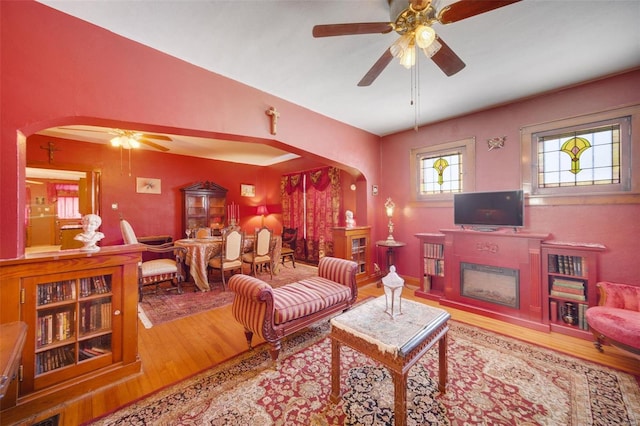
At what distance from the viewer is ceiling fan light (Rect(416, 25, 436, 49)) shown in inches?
60.0

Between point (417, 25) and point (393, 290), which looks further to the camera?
point (393, 290)

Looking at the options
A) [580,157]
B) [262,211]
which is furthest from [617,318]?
[262,211]

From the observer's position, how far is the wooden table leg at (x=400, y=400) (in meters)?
1.38

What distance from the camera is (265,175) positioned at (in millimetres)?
7633

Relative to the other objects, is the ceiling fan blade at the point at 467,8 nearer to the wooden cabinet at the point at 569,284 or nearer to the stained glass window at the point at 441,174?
the wooden cabinet at the point at 569,284

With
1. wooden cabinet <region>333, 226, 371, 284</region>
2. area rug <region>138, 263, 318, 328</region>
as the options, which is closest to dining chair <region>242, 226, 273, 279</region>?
area rug <region>138, 263, 318, 328</region>

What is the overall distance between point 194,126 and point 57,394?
2433 millimetres

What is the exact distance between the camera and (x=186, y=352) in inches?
93.5

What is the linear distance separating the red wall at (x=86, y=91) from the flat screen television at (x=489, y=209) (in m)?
3.07

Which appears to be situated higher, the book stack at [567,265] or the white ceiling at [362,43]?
the white ceiling at [362,43]

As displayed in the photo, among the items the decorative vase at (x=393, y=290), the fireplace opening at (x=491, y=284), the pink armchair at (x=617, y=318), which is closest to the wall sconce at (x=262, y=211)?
the fireplace opening at (x=491, y=284)

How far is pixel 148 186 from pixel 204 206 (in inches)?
50.5

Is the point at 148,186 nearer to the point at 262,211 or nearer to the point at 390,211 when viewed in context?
the point at 262,211

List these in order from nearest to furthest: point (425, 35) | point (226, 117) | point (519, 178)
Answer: point (425, 35), point (226, 117), point (519, 178)
